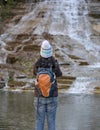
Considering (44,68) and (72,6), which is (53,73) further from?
(72,6)

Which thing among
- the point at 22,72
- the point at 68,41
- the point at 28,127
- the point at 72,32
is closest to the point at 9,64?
the point at 22,72

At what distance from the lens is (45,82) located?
23.3ft

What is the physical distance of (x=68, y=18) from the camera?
2636 cm

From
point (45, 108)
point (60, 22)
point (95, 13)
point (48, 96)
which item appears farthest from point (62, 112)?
point (95, 13)

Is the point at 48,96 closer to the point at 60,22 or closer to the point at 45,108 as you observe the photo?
the point at 45,108

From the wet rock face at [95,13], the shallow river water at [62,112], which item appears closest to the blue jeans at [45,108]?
the shallow river water at [62,112]

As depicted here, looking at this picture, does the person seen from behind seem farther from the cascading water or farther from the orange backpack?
the cascading water

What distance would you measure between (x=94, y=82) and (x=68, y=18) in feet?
34.7

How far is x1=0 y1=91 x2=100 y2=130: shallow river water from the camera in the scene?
9109 mm

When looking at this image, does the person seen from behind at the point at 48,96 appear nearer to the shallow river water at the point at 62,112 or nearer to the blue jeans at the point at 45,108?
the blue jeans at the point at 45,108

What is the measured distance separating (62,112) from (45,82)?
151 inches

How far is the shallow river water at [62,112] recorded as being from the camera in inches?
359

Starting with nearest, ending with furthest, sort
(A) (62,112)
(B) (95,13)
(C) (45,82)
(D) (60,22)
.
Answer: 1. (C) (45,82)
2. (A) (62,112)
3. (D) (60,22)
4. (B) (95,13)

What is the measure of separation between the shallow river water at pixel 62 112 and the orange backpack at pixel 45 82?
1.85 metres
